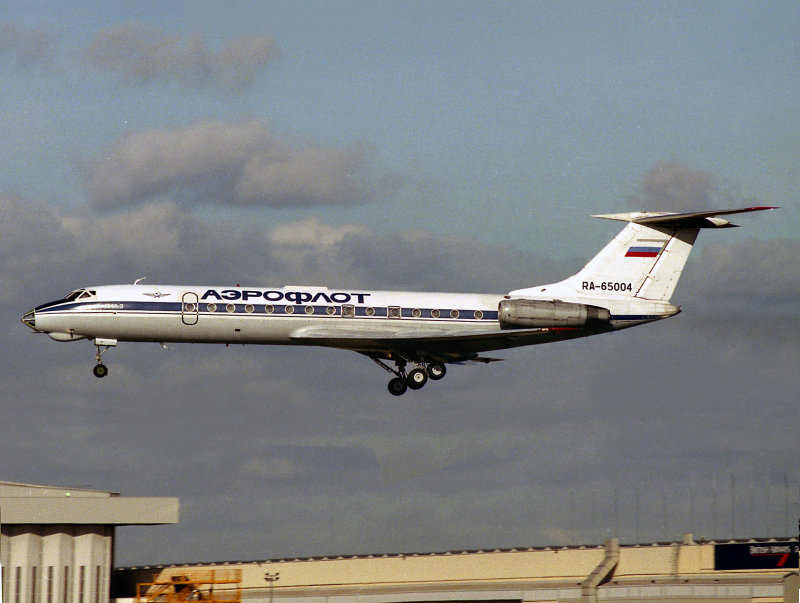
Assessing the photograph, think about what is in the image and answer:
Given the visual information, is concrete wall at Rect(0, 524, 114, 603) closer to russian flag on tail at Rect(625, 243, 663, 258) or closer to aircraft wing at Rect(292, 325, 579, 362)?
aircraft wing at Rect(292, 325, 579, 362)

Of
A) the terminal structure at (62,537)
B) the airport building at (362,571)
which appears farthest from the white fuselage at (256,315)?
the airport building at (362,571)

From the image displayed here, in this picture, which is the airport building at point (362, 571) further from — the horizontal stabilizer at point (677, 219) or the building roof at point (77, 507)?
the horizontal stabilizer at point (677, 219)

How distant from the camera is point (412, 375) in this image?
54.7 m

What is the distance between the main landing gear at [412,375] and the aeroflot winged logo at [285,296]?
394cm

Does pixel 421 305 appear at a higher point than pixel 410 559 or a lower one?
higher

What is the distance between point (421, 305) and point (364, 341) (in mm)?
2751

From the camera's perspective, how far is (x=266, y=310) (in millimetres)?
51656

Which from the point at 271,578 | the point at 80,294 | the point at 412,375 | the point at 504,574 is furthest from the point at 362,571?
the point at 80,294

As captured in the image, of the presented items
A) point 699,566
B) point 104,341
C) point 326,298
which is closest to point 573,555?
point 699,566

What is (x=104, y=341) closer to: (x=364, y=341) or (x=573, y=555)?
(x=364, y=341)

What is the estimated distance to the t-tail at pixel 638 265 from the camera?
55188 mm

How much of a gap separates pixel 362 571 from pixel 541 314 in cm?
2011

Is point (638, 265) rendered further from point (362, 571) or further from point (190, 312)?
point (362, 571)

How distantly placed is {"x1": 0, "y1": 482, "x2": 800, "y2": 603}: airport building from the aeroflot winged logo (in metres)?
9.12
